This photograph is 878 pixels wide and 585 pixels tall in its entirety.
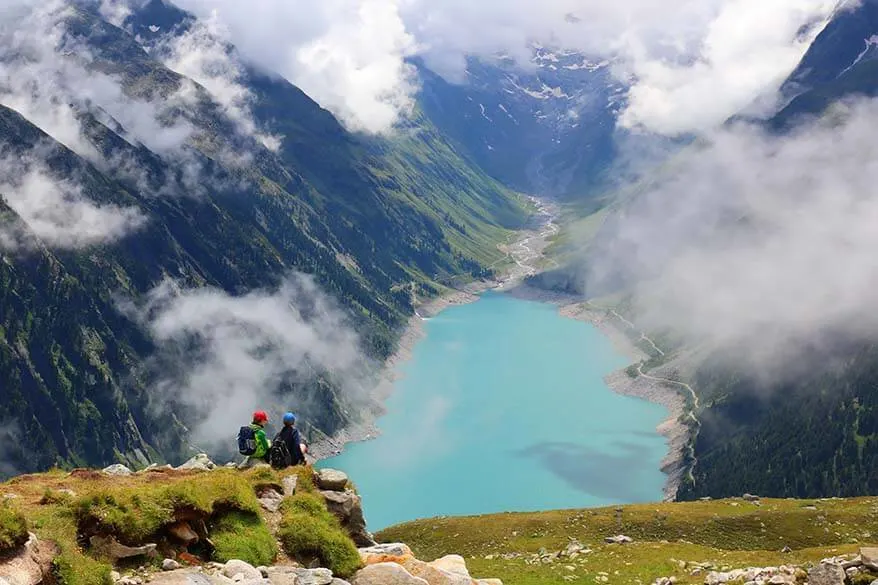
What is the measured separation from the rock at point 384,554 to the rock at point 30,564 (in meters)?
9.78

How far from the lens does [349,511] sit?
92.9 ft

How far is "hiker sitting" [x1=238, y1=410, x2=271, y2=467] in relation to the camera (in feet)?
101

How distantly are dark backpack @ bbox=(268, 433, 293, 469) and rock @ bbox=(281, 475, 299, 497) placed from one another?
7.25 feet

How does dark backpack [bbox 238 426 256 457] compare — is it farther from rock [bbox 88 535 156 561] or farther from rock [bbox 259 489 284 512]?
rock [bbox 88 535 156 561]

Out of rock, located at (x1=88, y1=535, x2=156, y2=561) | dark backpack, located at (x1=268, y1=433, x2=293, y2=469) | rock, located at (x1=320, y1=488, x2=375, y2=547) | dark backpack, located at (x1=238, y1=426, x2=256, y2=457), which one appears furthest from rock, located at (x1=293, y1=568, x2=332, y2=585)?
dark backpack, located at (x1=238, y1=426, x2=256, y2=457)

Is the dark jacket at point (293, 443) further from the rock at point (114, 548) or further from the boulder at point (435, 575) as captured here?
the rock at point (114, 548)

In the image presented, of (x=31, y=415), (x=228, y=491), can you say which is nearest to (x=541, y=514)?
(x=228, y=491)

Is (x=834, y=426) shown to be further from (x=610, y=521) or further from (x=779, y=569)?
(x=779, y=569)

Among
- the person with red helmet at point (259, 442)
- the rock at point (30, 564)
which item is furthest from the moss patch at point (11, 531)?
the person with red helmet at point (259, 442)

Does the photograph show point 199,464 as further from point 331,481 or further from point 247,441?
point 331,481

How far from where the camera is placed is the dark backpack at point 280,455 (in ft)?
102

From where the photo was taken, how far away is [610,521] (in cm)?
8119

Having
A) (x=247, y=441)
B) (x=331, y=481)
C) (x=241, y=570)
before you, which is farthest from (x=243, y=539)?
(x=247, y=441)

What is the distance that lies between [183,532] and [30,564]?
502 cm
